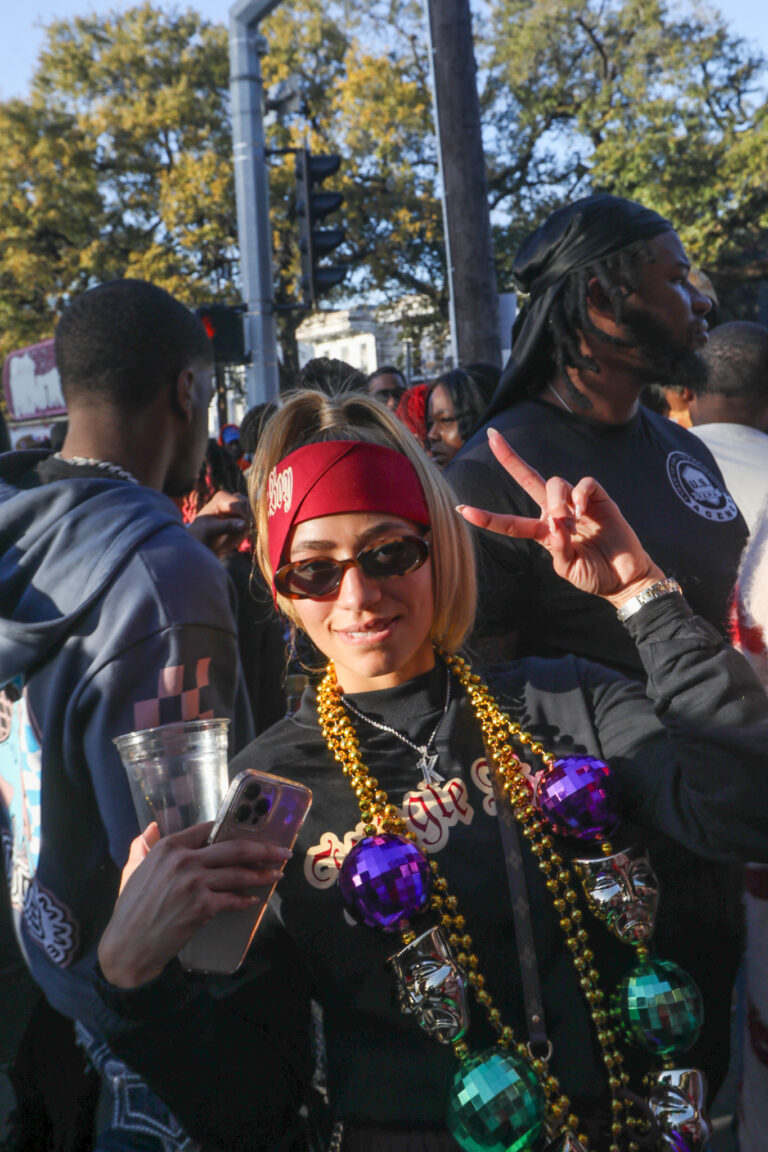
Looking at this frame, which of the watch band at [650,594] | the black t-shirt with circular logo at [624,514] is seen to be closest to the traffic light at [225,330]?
the black t-shirt with circular logo at [624,514]

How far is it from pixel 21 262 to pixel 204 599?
26.1 m

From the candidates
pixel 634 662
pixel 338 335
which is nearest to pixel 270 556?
pixel 634 662

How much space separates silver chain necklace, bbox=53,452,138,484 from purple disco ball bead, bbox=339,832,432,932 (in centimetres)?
128

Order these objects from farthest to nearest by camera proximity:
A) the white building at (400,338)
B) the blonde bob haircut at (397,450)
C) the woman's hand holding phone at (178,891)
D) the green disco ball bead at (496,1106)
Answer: the white building at (400,338) < the blonde bob haircut at (397,450) < the green disco ball bead at (496,1106) < the woman's hand holding phone at (178,891)

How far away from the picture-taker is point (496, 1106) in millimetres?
1441

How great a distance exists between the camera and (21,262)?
83.4 ft

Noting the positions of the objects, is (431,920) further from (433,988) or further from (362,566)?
(362,566)

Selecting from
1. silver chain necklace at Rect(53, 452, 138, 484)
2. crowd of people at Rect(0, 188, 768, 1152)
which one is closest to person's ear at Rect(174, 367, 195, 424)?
silver chain necklace at Rect(53, 452, 138, 484)

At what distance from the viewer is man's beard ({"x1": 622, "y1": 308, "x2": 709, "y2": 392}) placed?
2766mm

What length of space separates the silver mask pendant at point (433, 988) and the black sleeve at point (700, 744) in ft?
1.34

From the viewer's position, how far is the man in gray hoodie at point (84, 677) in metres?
2.03

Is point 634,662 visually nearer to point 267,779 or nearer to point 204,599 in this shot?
point 204,599

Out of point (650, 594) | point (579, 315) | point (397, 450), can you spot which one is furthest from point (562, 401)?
point (650, 594)

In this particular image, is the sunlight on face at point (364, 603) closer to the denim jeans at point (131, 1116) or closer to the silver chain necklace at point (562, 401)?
the denim jeans at point (131, 1116)
